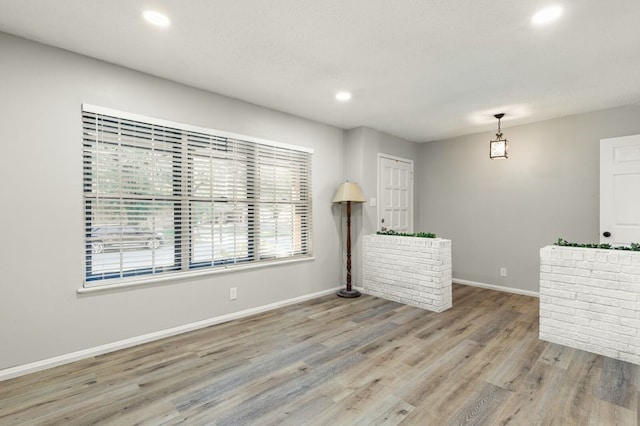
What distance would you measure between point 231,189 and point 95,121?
4.60 feet

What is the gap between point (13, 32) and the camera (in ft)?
7.73

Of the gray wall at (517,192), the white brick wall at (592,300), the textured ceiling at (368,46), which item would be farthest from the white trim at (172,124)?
the white brick wall at (592,300)

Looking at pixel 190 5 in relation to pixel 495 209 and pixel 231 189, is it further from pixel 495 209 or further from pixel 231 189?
pixel 495 209

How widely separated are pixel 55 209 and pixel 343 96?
9.74 ft

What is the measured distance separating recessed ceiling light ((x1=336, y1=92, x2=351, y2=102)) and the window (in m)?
0.96

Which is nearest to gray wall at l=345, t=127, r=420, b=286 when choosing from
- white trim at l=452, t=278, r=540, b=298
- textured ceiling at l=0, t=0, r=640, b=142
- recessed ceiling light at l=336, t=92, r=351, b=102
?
textured ceiling at l=0, t=0, r=640, b=142

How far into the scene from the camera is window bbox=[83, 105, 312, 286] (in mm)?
2797

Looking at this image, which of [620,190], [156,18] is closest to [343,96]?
[156,18]

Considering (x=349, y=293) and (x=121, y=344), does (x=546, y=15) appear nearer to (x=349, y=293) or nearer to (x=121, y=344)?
(x=349, y=293)

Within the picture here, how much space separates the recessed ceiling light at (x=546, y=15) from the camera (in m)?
2.05

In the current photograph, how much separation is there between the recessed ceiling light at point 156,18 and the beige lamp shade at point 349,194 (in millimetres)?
2923

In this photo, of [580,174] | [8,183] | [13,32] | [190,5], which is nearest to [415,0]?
[190,5]

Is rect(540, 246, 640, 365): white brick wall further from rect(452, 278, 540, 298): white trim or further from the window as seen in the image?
the window

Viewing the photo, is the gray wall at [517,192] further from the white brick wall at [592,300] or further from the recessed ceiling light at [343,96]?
the recessed ceiling light at [343,96]
